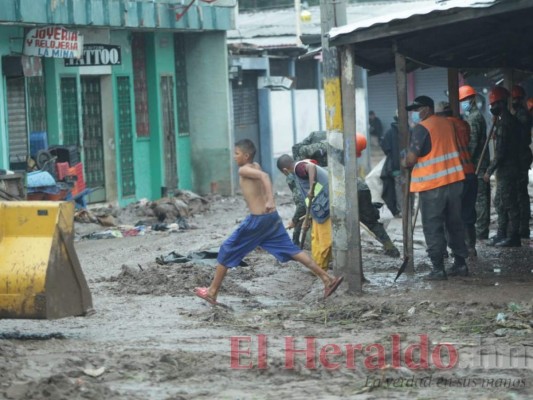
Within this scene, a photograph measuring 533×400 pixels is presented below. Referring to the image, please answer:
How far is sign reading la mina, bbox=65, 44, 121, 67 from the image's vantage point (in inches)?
746

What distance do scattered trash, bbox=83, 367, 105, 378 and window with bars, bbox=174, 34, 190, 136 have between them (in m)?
15.8

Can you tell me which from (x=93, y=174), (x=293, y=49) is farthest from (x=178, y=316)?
(x=293, y=49)

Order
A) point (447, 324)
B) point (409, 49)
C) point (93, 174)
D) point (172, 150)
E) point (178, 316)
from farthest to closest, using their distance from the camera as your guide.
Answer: point (172, 150) < point (93, 174) < point (409, 49) < point (178, 316) < point (447, 324)

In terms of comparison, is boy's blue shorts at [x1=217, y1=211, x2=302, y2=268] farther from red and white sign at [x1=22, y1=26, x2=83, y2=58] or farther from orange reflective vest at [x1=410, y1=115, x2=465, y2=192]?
red and white sign at [x1=22, y1=26, x2=83, y2=58]

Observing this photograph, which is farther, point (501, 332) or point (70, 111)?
point (70, 111)

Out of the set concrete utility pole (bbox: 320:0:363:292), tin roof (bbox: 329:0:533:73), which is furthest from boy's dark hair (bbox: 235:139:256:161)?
tin roof (bbox: 329:0:533:73)

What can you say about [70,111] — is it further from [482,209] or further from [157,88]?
[482,209]

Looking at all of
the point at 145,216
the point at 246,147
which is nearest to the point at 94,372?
the point at 246,147

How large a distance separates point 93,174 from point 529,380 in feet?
47.6

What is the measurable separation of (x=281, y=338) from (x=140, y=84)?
45.3ft

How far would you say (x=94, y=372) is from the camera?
7.62 metres

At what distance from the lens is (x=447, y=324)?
9445mm

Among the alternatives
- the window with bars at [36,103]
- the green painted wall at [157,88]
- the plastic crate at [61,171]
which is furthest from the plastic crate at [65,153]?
the green painted wall at [157,88]

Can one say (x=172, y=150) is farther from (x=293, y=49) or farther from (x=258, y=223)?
(x=258, y=223)
